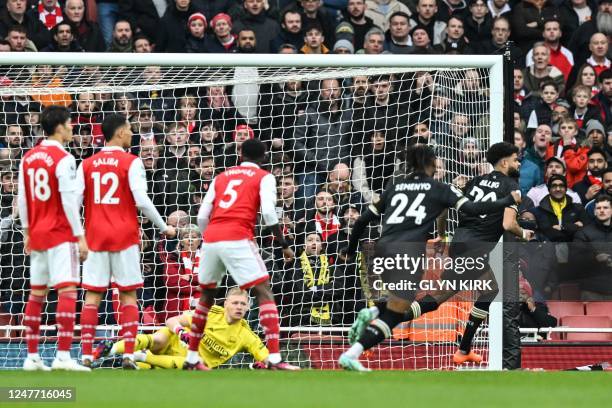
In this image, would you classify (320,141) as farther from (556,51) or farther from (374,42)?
(556,51)

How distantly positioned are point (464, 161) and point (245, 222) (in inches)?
148

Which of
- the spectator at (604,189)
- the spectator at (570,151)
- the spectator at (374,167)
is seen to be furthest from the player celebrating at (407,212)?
the spectator at (570,151)

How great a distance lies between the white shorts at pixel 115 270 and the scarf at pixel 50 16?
6469 mm

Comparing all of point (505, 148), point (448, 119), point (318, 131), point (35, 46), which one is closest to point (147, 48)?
point (35, 46)

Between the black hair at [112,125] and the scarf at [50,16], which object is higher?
the scarf at [50,16]

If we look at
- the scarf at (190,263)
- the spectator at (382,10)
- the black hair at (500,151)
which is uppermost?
the spectator at (382,10)

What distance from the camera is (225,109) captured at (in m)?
15.5

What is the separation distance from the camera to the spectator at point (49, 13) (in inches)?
681

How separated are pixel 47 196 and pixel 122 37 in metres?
6.22

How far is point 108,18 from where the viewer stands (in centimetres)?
1767

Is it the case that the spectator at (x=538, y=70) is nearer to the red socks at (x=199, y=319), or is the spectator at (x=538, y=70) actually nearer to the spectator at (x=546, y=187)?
the spectator at (x=546, y=187)

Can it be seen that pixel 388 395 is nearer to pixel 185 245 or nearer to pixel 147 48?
pixel 185 245

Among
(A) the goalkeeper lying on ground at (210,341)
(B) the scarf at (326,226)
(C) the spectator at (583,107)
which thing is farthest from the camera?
(C) the spectator at (583,107)

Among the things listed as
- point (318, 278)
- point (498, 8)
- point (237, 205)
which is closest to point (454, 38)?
point (498, 8)
